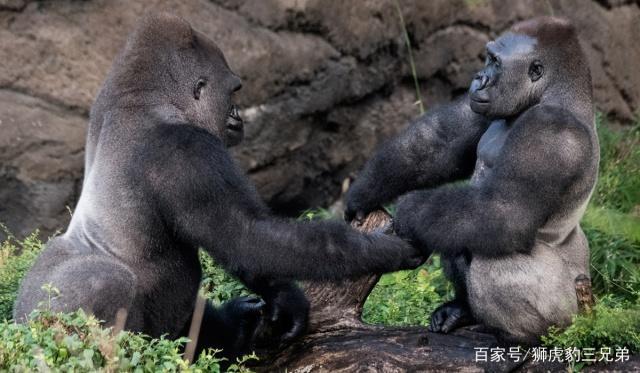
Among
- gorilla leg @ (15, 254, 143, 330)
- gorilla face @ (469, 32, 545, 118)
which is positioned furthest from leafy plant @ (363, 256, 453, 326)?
gorilla leg @ (15, 254, 143, 330)

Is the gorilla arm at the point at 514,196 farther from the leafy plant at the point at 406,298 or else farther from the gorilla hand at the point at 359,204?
the leafy plant at the point at 406,298

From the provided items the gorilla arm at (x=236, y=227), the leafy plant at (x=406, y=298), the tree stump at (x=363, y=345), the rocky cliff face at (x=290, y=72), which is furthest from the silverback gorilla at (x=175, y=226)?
the rocky cliff face at (x=290, y=72)

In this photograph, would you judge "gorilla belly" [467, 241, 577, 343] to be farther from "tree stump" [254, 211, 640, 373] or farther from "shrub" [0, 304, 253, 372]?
"shrub" [0, 304, 253, 372]

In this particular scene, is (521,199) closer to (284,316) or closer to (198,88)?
(284,316)

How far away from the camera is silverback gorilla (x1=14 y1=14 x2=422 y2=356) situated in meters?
4.06

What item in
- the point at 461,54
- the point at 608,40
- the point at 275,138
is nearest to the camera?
the point at 275,138

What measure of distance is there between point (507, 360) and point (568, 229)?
2.05ft

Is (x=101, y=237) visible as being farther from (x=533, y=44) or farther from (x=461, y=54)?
(x=461, y=54)

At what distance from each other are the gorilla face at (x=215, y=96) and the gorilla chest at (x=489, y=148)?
105 centimetres

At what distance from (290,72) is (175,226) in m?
3.13

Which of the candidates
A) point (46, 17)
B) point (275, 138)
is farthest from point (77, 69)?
point (275, 138)

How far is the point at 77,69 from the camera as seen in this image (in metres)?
6.39

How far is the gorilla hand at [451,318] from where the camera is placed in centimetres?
436

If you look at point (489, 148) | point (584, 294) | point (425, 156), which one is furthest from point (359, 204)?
point (584, 294)
